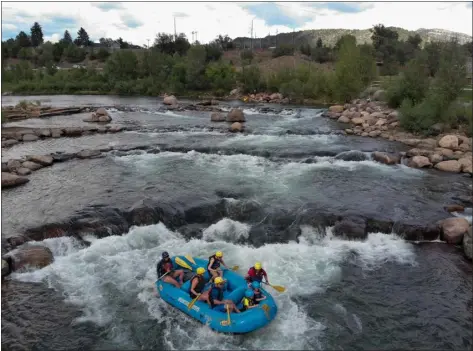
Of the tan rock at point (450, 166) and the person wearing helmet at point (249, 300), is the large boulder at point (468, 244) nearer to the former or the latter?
the person wearing helmet at point (249, 300)

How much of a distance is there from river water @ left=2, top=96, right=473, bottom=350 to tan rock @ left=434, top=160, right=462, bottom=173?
2.46 feet

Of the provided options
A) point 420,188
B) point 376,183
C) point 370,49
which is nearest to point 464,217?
point 420,188

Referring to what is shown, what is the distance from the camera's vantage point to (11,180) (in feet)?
54.8

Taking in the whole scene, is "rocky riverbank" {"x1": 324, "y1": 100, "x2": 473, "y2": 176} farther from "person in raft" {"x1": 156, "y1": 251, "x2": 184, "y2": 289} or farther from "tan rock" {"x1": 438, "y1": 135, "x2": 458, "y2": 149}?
"person in raft" {"x1": 156, "y1": 251, "x2": 184, "y2": 289}

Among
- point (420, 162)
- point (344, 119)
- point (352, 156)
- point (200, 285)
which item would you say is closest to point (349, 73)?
point (344, 119)

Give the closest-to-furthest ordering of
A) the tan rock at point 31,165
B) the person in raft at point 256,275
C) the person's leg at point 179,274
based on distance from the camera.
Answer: the person in raft at point 256,275 < the person's leg at point 179,274 < the tan rock at point 31,165

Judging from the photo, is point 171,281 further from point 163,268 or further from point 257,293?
point 257,293

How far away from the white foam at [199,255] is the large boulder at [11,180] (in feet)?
20.9

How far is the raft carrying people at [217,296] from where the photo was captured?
851 cm

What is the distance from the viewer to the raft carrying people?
335 inches

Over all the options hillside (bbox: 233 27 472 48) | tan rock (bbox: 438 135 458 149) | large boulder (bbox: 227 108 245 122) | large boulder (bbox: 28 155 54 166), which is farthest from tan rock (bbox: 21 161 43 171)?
hillside (bbox: 233 27 472 48)

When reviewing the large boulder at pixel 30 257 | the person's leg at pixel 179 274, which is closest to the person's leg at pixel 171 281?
the person's leg at pixel 179 274

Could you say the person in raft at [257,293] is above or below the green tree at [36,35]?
below

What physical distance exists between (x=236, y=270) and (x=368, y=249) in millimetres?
4220
